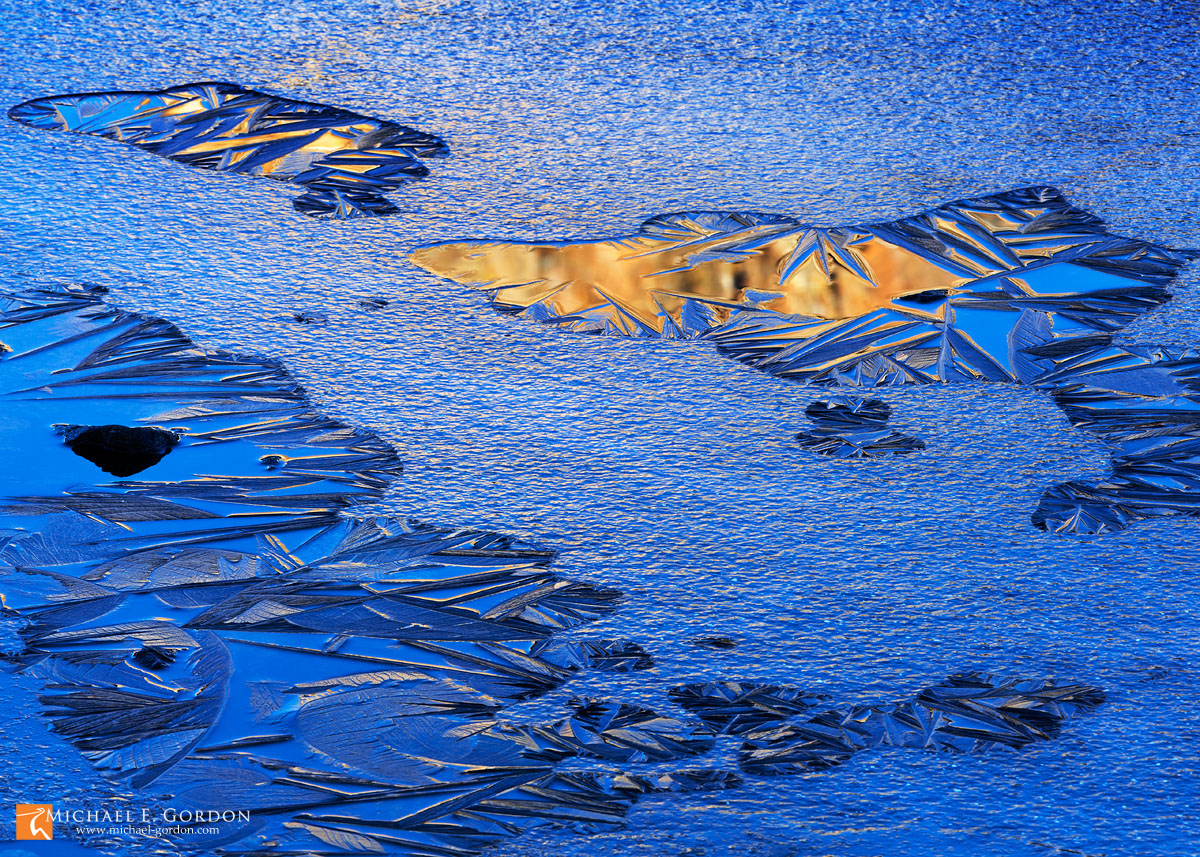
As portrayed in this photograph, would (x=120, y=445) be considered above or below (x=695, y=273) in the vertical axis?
below

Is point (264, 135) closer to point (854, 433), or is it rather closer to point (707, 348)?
point (707, 348)

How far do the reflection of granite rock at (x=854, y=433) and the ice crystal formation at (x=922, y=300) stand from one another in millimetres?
66

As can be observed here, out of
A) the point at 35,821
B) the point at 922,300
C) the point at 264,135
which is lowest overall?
the point at 35,821

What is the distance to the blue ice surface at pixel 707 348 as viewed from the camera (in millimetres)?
1155

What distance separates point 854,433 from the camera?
1.65 metres

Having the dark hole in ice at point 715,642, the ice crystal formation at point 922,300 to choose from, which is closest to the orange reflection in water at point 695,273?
the ice crystal formation at point 922,300

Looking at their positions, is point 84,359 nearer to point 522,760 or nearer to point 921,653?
point 522,760

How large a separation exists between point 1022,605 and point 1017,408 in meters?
0.43

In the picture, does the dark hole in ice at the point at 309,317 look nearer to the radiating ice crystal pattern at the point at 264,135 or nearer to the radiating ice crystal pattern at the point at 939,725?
the radiating ice crystal pattern at the point at 264,135

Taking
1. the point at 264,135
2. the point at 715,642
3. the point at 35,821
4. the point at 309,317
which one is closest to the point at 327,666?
the point at 35,821

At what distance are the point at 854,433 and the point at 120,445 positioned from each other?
3.12 ft

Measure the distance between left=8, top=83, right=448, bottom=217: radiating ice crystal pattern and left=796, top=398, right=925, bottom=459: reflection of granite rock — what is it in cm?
93

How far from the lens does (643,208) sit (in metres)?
2.21

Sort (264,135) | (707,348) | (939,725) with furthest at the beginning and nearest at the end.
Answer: (264,135)
(707,348)
(939,725)
